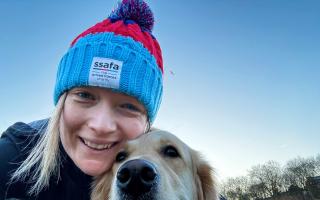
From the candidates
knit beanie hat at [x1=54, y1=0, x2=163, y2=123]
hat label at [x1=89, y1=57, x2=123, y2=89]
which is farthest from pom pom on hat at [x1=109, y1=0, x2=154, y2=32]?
hat label at [x1=89, y1=57, x2=123, y2=89]

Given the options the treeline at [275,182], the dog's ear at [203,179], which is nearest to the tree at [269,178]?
the treeline at [275,182]

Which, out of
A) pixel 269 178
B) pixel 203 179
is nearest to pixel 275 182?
pixel 269 178

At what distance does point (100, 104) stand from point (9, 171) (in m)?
1.41

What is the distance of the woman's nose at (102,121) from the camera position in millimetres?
3826

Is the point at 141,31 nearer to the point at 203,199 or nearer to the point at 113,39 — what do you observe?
the point at 113,39

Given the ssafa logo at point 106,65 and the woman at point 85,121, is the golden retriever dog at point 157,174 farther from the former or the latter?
the ssafa logo at point 106,65

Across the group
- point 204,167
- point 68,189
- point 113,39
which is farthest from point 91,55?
point 204,167

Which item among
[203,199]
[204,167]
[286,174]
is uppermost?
[204,167]

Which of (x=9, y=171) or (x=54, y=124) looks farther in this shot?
(x=54, y=124)

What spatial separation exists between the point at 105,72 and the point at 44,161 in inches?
54.5

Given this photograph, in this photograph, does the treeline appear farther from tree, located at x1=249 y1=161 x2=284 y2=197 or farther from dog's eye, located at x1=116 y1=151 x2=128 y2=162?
dog's eye, located at x1=116 y1=151 x2=128 y2=162

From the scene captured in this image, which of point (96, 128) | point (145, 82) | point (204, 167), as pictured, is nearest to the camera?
point (96, 128)

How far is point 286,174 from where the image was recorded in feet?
213

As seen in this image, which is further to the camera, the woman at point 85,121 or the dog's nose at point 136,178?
the woman at point 85,121
